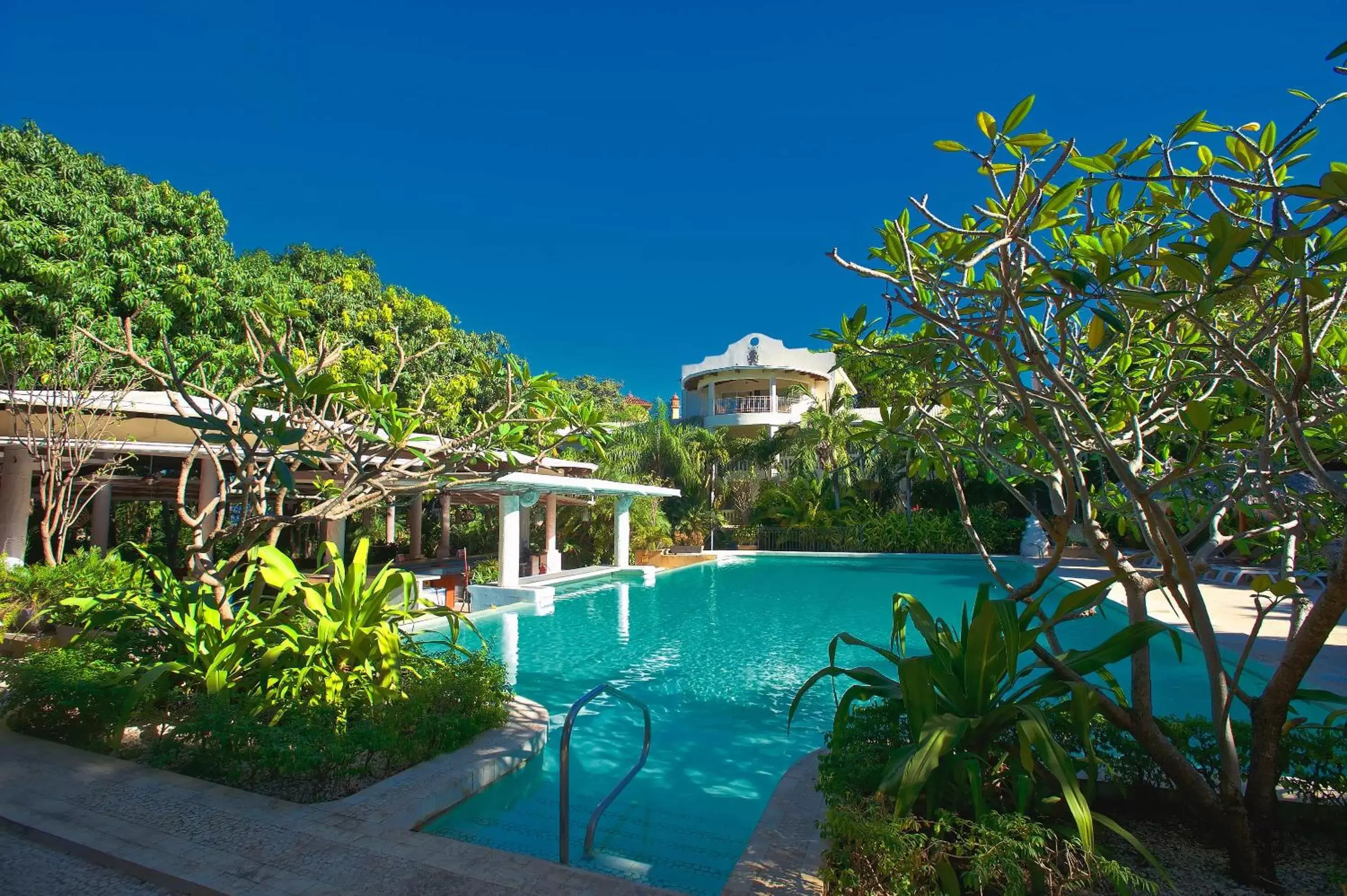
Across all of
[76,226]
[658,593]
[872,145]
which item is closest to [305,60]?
[76,226]

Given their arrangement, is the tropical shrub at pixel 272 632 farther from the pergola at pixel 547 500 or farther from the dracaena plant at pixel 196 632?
the pergola at pixel 547 500

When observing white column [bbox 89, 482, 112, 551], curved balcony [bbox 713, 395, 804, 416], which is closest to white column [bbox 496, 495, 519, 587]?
white column [bbox 89, 482, 112, 551]

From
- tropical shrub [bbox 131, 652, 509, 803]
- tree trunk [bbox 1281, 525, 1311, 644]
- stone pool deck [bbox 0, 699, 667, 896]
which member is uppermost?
tree trunk [bbox 1281, 525, 1311, 644]

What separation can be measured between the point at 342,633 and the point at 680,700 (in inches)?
163

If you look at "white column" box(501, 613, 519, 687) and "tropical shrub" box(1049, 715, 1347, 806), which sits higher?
"tropical shrub" box(1049, 715, 1347, 806)

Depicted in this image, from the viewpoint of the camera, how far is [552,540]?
1955 cm

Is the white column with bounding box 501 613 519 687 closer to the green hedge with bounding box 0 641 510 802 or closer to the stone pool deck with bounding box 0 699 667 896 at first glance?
the green hedge with bounding box 0 641 510 802

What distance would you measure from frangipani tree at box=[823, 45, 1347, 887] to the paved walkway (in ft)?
6.43

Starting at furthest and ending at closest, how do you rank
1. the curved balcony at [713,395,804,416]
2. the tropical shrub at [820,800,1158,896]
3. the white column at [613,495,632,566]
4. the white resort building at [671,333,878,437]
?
the curved balcony at [713,395,804,416]
the white resort building at [671,333,878,437]
the white column at [613,495,632,566]
the tropical shrub at [820,800,1158,896]

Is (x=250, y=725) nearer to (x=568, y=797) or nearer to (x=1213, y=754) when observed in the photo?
(x=568, y=797)

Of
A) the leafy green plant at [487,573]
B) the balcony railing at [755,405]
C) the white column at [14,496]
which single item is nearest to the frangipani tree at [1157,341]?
the white column at [14,496]

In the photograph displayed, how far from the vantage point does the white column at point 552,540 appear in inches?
755

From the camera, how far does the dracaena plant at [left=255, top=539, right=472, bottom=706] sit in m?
5.66

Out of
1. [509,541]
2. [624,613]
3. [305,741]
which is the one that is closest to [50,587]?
[305,741]
